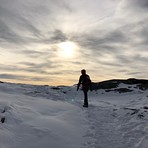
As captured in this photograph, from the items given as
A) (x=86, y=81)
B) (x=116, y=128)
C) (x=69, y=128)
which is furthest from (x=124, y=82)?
(x=69, y=128)

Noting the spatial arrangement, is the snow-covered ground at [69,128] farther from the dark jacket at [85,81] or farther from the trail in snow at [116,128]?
the dark jacket at [85,81]

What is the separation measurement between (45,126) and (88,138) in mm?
1756

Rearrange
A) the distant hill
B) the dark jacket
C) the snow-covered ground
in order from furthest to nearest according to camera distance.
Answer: the distant hill
the dark jacket
the snow-covered ground

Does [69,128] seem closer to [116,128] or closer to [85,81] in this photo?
[116,128]

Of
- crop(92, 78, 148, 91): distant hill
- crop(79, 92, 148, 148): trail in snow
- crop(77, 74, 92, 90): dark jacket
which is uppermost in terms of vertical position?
crop(92, 78, 148, 91): distant hill

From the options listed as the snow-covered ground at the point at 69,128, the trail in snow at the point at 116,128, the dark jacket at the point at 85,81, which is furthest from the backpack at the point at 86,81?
the snow-covered ground at the point at 69,128

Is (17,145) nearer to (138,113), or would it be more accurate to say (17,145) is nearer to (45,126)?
(45,126)

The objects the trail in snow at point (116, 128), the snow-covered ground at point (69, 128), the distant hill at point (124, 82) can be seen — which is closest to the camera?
the snow-covered ground at point (69, 128)

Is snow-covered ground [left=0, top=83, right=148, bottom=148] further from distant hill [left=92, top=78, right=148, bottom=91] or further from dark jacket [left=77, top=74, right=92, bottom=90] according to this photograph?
distant hill [left=92, top=78, right=148, bottom=91]

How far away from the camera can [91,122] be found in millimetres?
13438

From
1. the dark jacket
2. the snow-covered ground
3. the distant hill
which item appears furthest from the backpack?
the distant hill

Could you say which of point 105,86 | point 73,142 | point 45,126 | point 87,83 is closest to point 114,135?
point 73,142

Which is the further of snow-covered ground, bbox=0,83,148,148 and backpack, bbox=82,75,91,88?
backpack, bbox=82,75,91,88

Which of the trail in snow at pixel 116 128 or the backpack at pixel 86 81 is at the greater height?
the backpack at pixel 86 81
